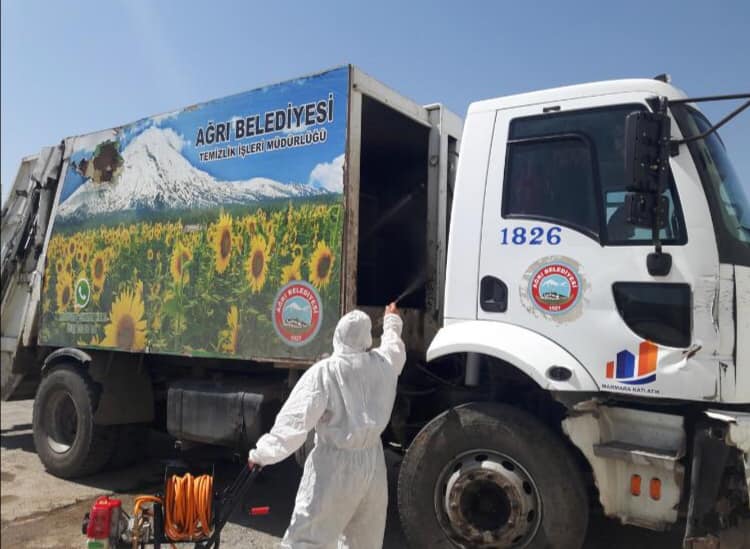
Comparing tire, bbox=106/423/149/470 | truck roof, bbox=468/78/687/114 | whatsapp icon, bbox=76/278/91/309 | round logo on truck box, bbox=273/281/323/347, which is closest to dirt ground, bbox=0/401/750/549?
tire, bbox=106/423/149/470

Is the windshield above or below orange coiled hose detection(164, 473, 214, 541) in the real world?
above

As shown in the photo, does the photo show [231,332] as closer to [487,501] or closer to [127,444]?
[487,501]

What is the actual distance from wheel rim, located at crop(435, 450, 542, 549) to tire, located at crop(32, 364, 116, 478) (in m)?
3.89

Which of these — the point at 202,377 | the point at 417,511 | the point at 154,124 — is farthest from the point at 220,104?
the point at 417,511

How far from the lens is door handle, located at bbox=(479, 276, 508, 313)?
12.3ft

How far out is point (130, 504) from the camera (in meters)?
5.41

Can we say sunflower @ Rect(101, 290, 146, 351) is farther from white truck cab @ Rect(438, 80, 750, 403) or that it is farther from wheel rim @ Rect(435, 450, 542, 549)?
wheel rim @ Rect(435, 450, 542, 549)

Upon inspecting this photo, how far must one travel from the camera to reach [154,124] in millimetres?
5586

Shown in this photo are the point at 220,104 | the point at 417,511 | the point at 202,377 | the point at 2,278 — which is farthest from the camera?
the point at 2,278

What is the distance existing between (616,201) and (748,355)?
1.06m

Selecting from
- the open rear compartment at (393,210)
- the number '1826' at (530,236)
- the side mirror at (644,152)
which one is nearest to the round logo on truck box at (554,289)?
the number '1826' at (530,236)

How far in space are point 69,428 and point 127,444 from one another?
0.65 metres

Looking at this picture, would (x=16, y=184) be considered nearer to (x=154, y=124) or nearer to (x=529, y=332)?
Answer: (x=154, y=124)

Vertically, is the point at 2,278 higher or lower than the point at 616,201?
lower
